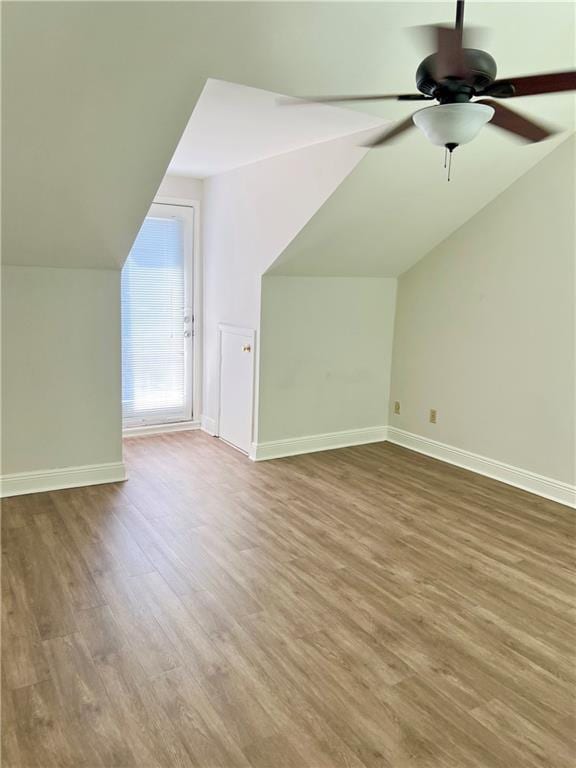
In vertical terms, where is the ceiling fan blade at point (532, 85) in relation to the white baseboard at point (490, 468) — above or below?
above

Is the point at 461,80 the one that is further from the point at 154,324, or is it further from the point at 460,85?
the point at 154,324

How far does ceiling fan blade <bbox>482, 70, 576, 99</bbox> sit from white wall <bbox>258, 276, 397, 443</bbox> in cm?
266

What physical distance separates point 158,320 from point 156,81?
2942 mm

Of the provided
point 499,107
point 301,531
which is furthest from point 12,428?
point 499,107

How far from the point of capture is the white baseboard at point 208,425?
205 inches

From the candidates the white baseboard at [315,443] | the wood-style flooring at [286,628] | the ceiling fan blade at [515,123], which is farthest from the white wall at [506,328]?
the ceiling fan blade at [515,123]

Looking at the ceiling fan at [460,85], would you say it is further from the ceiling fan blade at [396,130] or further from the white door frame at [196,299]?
the white door frame at [196,299]

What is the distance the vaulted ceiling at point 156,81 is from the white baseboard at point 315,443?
1843mm

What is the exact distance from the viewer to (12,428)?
3598mm

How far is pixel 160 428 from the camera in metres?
5.24

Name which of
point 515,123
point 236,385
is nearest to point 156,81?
point 515,123

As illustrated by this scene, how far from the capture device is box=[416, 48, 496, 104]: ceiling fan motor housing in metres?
1.66

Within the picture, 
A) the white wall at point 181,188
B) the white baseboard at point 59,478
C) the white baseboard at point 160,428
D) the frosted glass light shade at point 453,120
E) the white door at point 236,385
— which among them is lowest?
the white baseboard at point 59,478

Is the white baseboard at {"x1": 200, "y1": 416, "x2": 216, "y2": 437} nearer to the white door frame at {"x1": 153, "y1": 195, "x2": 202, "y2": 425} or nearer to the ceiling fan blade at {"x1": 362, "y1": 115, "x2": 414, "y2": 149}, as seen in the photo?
the white door frame at {"x1": 153, "y1": 195, "x2": 202, "y2": 425}
